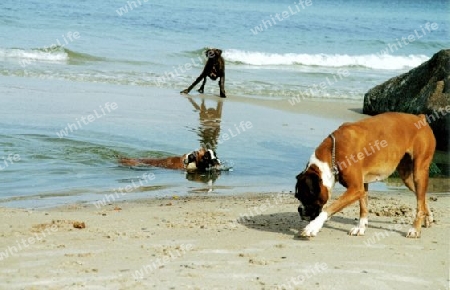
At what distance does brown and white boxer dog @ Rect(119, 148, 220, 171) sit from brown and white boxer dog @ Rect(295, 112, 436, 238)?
14.5 feet

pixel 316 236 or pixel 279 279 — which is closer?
pixel 279 279

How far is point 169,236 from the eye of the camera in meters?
7.01

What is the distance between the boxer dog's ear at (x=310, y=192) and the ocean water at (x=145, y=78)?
355 centimetres

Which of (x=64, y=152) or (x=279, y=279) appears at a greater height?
(x=279, y=279)

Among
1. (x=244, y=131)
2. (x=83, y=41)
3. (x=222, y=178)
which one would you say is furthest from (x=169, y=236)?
(x=83, y=41)

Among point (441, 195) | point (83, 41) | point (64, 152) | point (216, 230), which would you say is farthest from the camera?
point (83, 41)

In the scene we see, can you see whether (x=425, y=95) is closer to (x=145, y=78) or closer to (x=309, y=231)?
(x=309, y=231)

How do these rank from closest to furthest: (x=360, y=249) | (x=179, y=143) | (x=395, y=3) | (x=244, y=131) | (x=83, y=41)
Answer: (x=360, y=249) → (x=179, y=143) → (x=244, y=131) → (x=83, y=41) → (x=395, y=3)

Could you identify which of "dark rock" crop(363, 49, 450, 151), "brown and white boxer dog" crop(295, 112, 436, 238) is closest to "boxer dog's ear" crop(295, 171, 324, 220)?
"brown and white boxer dog" crop(295, 112, 436, 238)

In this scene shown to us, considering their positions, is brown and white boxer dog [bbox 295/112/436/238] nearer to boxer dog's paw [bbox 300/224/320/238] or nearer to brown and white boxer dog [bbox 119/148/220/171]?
boxer dog's paw [bbox 300/224/320/238]

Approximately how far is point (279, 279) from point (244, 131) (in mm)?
9514

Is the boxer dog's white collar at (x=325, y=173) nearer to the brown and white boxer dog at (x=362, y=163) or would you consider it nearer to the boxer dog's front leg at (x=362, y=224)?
the brown and white boxer dog at (x=362, y=163)

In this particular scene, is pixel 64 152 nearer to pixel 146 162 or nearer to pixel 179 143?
pixel 146 162

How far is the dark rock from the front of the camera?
13.7 meters
